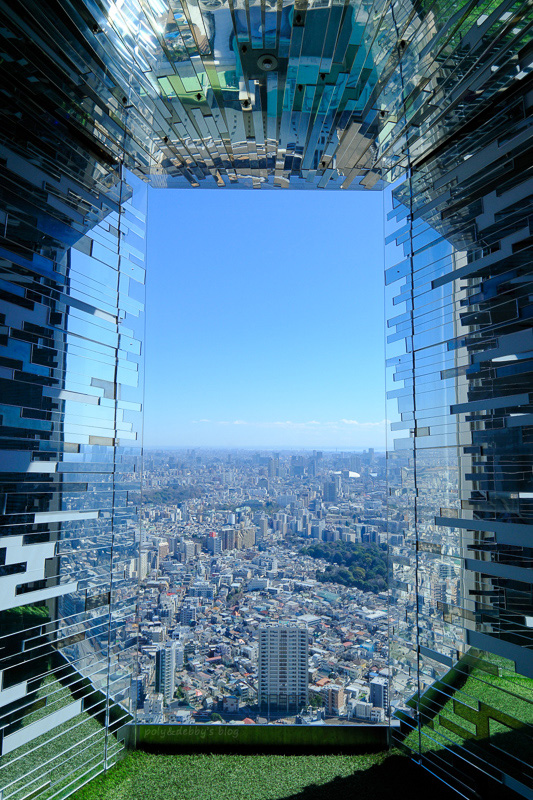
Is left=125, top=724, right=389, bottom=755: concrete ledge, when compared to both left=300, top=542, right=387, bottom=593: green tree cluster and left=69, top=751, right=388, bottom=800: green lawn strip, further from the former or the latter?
left=300, top=542, right=387, bottom=593: green tree cluster

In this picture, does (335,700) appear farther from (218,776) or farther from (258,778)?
(218,776)

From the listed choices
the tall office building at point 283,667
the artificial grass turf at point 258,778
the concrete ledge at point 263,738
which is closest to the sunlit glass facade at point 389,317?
the artificial grass turf at point 258,778

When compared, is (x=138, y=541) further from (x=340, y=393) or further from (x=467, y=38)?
(x=467, y=38)

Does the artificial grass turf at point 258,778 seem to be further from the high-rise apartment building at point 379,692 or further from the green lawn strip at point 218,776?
the high-rise apartment building at point 379,692

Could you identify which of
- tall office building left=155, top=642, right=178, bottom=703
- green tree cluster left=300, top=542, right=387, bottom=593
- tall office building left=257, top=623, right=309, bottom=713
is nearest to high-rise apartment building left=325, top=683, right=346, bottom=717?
tall office building left=257, top=623, right=309, bottom=713

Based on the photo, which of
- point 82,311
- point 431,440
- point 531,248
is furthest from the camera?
point 431,440

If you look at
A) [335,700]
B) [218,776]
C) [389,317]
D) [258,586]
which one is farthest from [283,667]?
[389,317]

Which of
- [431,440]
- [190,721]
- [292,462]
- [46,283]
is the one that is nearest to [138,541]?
[190,721]
